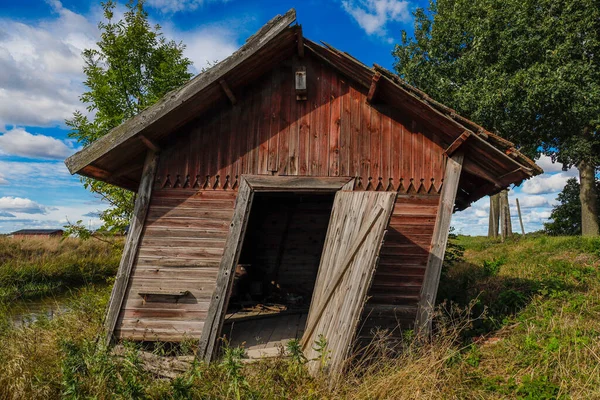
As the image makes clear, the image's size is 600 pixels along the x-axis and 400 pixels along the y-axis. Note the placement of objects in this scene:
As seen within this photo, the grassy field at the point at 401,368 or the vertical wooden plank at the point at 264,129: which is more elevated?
the vertical wooden plank at the point at 264,129

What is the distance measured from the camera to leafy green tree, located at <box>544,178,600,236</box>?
747 inches

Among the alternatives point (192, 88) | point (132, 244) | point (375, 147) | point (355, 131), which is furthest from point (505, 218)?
point (132, 244)

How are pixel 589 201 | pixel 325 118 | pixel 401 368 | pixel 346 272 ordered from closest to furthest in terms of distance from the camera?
pixel 401 368
pixel 346 272
pixel 325 118
pixel 589 201

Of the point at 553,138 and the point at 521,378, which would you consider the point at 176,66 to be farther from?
the point at 553,138

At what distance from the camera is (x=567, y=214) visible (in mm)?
19312

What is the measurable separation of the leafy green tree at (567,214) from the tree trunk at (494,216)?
7.78 ft

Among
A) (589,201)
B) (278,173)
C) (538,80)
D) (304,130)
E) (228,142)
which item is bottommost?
(278,173)

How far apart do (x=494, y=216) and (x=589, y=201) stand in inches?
232

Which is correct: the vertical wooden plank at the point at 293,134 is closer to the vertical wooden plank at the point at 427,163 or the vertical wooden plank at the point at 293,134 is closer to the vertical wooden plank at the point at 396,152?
the vertical wooden plank at the point at 396,152

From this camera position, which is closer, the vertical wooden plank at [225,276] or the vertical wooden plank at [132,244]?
the vertical wooden plank at [225,276]

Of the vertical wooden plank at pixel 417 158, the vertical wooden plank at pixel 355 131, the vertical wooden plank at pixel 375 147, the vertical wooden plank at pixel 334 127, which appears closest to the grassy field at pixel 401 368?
the vertical wooden plank at pixel 417 158

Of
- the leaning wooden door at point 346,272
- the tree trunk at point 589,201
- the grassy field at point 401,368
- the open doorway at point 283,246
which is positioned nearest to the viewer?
the grassy field at point 401,368

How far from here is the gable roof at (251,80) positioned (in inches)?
204

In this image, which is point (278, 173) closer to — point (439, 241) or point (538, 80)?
point (439, 241)
